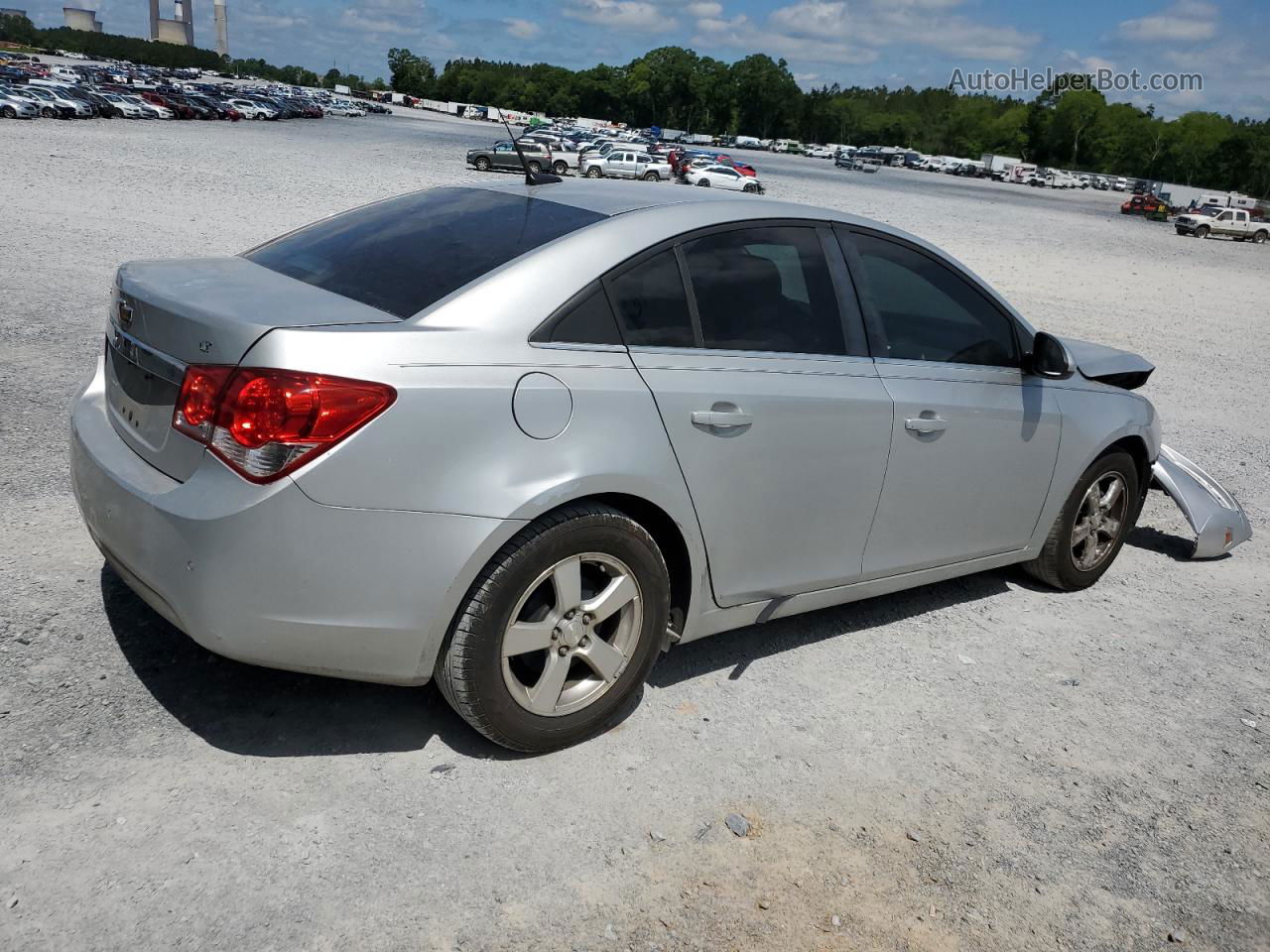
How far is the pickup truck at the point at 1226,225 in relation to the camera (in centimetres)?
4856

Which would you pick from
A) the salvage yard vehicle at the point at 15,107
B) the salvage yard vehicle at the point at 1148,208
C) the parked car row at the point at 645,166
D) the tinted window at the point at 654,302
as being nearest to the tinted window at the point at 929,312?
the tinted window at the point at 654,302

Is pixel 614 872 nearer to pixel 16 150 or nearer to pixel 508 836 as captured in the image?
pixel 508 836

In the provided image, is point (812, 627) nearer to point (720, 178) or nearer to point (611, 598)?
point (611, 598)

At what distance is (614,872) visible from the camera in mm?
2971

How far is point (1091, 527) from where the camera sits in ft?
17.5

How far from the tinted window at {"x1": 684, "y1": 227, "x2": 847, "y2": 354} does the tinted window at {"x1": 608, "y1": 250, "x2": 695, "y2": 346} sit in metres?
0.08

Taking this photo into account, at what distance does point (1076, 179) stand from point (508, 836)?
430 ft

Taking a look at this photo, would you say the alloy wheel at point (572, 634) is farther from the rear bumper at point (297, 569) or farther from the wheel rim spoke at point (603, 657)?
the rear bumper at point (297, 569)

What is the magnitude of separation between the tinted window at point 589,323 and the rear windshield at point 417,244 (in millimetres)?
267

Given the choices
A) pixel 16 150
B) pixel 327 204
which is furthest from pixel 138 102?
pixel 327 204

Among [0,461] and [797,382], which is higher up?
[797,382]

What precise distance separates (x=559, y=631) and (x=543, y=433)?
2.02ft

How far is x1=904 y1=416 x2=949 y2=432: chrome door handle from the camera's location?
4.12 m

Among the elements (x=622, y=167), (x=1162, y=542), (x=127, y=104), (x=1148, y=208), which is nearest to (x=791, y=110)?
(x=1148, y=208)
